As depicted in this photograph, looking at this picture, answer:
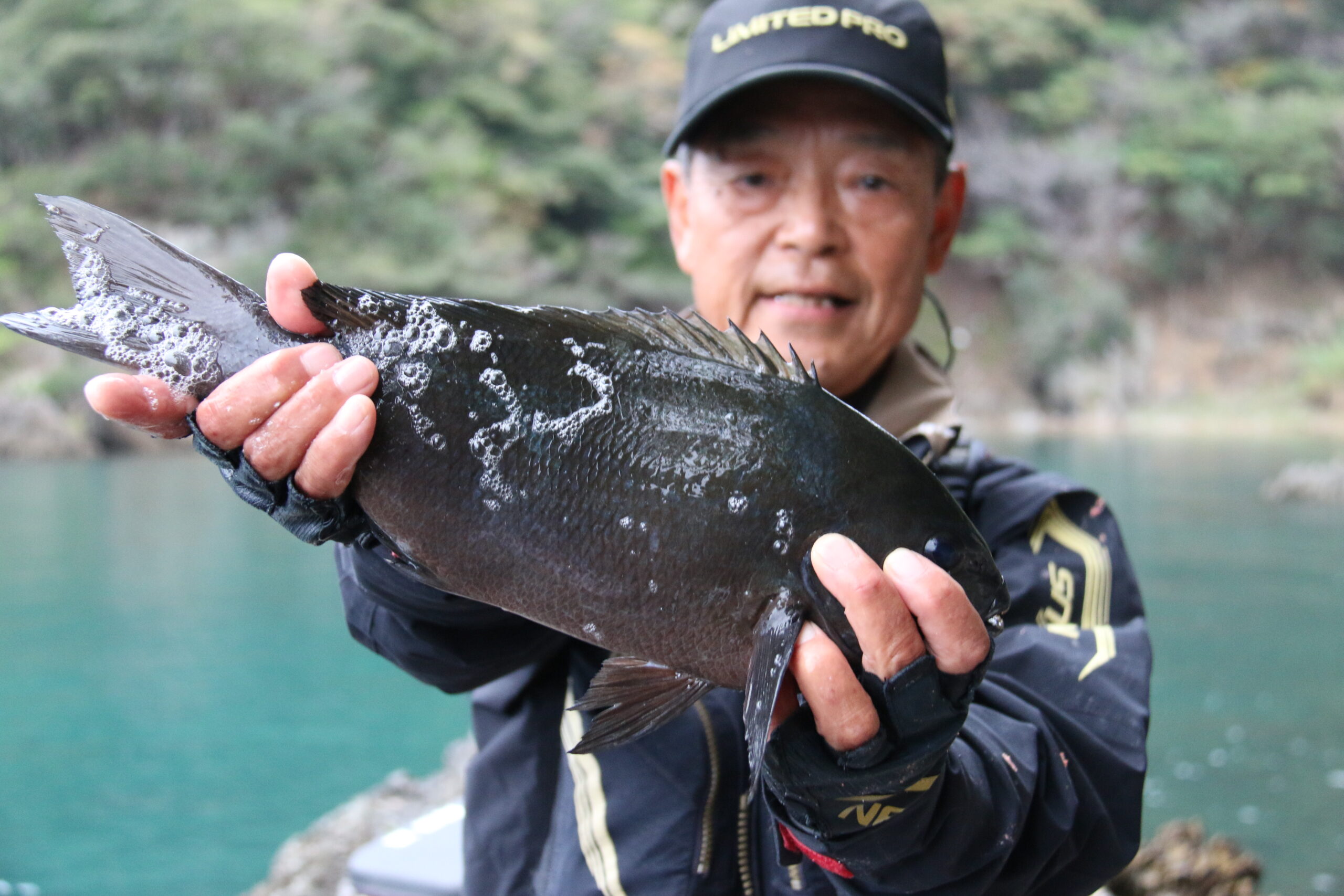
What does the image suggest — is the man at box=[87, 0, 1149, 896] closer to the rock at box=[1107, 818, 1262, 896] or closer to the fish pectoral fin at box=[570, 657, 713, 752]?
the fish pectoral fin at box=[570, 657, 713, 752]

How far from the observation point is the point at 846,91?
1.94 meters

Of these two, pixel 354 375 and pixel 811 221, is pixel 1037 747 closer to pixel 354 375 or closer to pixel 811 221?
pixel 811 221

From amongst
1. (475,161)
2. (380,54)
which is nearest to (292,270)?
(475,161)

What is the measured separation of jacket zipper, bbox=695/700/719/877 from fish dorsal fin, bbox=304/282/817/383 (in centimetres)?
56

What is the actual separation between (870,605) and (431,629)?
686 millimetres

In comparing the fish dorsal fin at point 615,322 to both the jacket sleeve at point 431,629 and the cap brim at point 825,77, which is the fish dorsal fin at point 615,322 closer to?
the jacket sleeve at point 431,629

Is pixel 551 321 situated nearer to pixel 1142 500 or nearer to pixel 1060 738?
pixel 1060 738

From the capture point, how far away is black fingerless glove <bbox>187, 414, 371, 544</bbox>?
4.27 feet

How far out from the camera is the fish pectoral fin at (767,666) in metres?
1.27

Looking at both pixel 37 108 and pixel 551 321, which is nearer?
pixel 551 321

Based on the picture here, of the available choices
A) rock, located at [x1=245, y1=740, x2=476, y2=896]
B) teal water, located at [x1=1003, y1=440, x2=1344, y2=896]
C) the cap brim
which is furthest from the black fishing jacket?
teal water, located at [x1=1003, y1=440, x2=1344, y2=896]

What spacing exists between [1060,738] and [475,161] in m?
26.6

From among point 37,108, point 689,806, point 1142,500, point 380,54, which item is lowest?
point 689,806

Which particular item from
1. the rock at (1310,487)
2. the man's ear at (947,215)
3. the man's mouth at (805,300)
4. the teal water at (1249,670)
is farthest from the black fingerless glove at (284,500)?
the rock at (1310,487)
